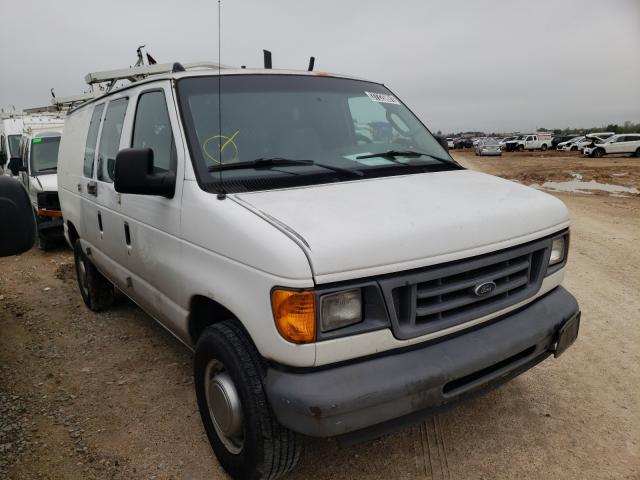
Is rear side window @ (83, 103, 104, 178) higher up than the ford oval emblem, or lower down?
higher up

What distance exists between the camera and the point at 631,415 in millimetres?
3166

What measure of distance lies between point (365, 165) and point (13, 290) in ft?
17.9

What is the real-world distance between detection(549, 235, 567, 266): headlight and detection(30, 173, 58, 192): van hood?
7.94 meters

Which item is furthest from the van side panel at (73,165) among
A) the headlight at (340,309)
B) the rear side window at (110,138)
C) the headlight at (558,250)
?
the headlight at (558,250)

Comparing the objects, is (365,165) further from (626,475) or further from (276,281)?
(626,475)

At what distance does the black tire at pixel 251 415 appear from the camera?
227 cm

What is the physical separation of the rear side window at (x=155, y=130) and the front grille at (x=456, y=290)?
5.27ft

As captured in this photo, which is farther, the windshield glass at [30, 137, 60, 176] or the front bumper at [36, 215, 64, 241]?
the windshield glass at [30, 137, 60, 176]

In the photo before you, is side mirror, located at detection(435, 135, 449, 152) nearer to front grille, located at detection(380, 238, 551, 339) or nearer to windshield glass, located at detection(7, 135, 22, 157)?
front grille, located at detection(380, 238, 551, 339)

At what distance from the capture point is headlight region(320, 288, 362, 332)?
2064mm

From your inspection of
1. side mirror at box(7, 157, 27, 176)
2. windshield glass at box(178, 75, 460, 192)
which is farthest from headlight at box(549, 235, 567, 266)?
side mirror at box(7, 157, 27, 176)

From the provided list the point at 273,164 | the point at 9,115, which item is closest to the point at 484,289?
the point at 273,164

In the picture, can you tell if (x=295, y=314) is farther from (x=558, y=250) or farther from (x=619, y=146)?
(x=619, y=146)

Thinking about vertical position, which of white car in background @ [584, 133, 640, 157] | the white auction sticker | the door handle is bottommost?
white car in background @ [584, 133, 640, 157]
